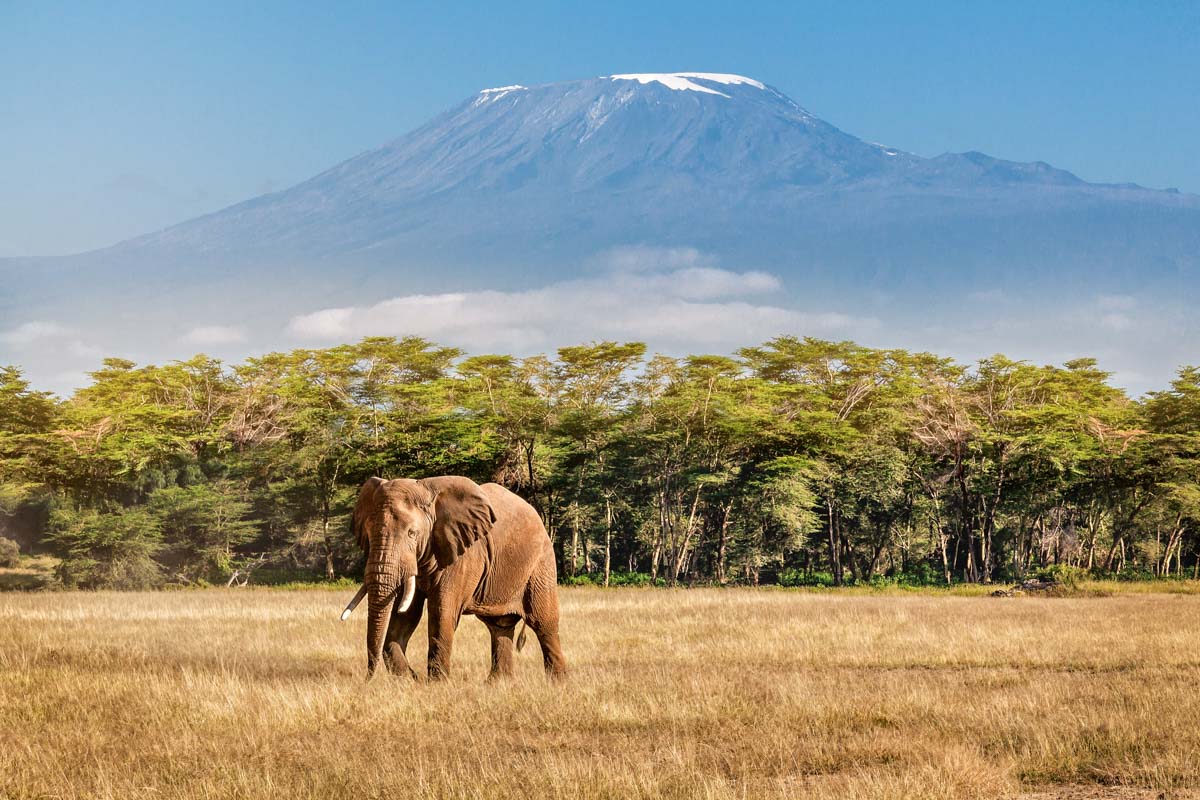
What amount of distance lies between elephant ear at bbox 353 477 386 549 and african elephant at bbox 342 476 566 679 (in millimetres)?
13

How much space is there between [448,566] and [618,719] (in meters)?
2.96

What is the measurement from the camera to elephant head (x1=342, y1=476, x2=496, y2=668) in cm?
1224

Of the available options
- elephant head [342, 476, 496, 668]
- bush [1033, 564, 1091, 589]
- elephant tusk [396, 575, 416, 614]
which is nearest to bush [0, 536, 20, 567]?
bush [1033, 564, 1091, 589]

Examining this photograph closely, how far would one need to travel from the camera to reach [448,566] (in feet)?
42.0

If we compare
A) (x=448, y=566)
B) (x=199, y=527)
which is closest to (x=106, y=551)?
(x=199, y=527)

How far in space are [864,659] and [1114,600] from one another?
1841 centimetres

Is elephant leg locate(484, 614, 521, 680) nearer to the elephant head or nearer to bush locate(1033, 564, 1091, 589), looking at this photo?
the elephant head

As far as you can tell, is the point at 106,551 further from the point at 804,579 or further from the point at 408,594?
the point at 408,594

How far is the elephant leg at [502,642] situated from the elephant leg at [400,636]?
3.31 ft

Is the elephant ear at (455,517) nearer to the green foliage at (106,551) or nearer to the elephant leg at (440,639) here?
the elephant leg at (440,639)

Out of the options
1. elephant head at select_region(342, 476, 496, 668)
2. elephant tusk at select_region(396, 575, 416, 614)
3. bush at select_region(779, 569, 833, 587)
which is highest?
elephant head at select_region(342, 476, 496, 668)

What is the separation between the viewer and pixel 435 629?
1279 centimetres

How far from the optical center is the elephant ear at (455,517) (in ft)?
41.8

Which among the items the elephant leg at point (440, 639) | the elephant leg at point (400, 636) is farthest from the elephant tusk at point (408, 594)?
the elephant leg at point (400, 636)
